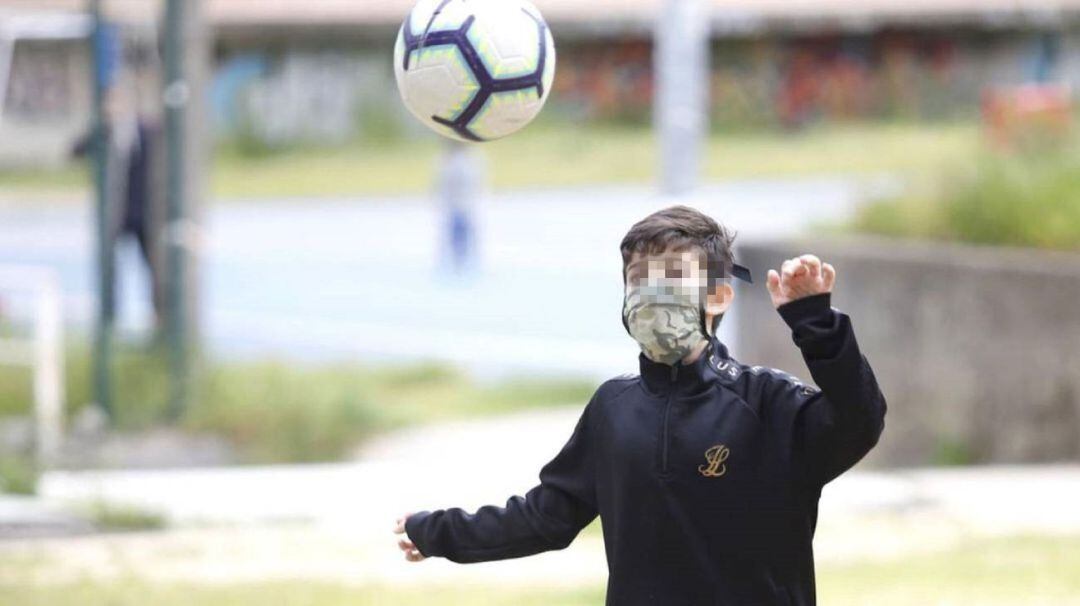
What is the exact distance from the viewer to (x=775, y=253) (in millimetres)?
11289

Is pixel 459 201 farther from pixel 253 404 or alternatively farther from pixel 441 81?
pixel 441 81

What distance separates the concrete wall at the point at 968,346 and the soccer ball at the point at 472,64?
5666 mm

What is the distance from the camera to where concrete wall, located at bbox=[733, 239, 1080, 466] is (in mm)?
9688

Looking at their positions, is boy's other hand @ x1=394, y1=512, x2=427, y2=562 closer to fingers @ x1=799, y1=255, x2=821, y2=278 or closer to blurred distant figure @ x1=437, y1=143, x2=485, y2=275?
fingers @ x1=799, y1=255, x2=821, y2=278

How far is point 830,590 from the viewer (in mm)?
7129

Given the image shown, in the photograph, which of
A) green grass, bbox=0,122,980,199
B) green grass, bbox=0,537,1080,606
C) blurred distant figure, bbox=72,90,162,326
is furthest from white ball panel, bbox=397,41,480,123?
green grass, bbox=0,122,980,199

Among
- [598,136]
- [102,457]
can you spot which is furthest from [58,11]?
[102,457]

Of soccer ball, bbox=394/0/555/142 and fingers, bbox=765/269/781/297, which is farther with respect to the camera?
soccer ball, bbox=394/0/555/142

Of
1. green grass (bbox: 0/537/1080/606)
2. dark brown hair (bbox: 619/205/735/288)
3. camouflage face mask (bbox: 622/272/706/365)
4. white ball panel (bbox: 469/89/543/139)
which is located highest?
white ball panel (bbox: 469/89/543/139)

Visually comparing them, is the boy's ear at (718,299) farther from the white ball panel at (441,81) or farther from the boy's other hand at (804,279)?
the white ball panel at (441,81)

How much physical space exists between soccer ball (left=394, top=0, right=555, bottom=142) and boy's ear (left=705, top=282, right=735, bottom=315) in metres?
1.09

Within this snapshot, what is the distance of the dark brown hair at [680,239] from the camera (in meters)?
3.74

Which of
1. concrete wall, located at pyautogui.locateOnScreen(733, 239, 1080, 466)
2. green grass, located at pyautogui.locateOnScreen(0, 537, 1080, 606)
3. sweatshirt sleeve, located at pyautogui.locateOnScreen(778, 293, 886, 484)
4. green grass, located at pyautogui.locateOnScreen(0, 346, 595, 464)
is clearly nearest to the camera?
sweatshirt sleeve, located at pyautogui.locateOnScreen(778, 293, 886, 484)

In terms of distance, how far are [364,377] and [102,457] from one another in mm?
2735
